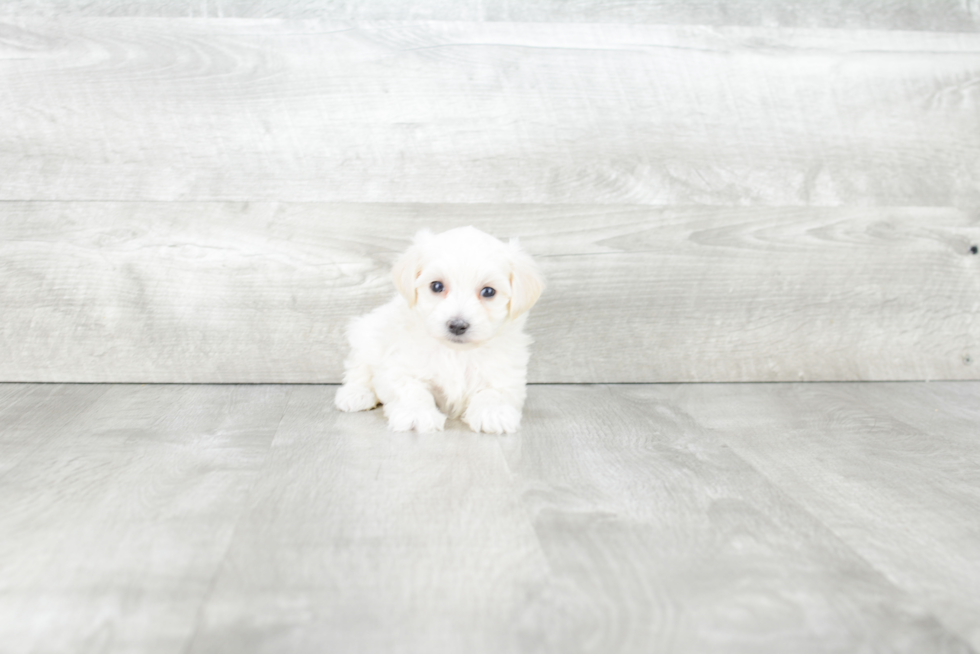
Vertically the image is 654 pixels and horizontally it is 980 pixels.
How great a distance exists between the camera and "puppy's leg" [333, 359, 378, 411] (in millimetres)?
1770

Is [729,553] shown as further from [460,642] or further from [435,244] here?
[435,244]

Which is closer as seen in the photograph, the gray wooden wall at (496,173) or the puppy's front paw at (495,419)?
the puppy's front paw at (495,419)

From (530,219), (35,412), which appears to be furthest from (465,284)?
(35,412)

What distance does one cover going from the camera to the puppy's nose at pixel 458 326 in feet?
5.05

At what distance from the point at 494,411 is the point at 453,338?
18 centimetres

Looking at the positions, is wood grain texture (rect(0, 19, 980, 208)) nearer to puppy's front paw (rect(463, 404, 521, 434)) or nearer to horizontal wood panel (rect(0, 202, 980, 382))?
horizontal wood panel (rect(0, 202, 980, 382))

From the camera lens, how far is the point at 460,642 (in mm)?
803

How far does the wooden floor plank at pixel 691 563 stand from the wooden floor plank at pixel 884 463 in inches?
1.7

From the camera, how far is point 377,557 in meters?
0.99

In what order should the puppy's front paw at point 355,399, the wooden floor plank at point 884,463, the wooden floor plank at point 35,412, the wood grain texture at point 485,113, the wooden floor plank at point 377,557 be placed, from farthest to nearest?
the wood grain texture at point 485,113 < the puppy's front paw at point 355,399 < the wooden floor plank at point 35,412 < the wooden floor plank at point 884,463 < the wooden floor plank at point 377,557

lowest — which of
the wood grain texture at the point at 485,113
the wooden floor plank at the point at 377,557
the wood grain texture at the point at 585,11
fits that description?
the wooden floor plank at the point at 377,557

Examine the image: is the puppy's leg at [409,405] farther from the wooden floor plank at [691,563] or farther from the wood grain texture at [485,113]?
the wood grain texture at [485,113]

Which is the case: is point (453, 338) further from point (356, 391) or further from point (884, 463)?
point (884, 463)

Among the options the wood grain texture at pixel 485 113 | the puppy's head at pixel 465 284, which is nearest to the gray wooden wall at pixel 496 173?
the wood grain texture at pixel 485 113
